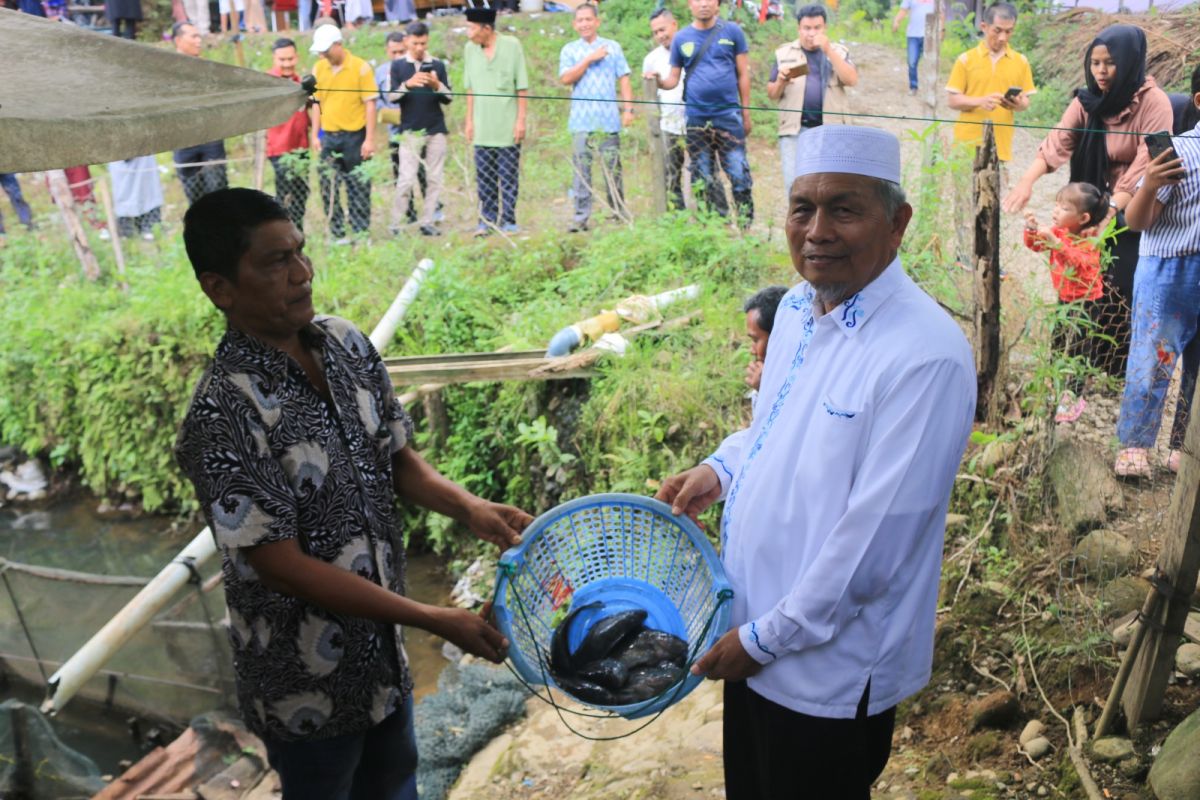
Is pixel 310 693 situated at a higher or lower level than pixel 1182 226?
lower

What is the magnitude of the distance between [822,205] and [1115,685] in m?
1.93

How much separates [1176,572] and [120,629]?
380cm

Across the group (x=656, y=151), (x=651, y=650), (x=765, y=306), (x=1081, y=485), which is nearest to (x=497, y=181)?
(x=656, y=151)

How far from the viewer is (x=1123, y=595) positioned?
144 inches

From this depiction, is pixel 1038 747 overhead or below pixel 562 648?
below

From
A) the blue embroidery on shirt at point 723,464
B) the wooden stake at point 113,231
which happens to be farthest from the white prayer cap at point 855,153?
the wooden stake at point 113,231

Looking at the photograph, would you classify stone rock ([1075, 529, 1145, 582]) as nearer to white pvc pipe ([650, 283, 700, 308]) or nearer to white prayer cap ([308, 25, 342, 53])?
white pvc pipe ([650, 283, 700, 308])

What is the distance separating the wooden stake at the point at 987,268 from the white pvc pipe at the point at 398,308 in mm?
3481

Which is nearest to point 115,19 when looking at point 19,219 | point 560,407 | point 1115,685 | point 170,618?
point 19,219

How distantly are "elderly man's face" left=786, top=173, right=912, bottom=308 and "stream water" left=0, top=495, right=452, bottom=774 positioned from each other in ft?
16.7

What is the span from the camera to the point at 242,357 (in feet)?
7.18

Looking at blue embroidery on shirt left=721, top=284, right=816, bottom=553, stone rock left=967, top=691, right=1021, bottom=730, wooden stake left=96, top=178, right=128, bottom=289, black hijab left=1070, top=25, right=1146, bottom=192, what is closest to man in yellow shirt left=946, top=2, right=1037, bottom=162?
black hijab left=1070, top=25, right=1146, bottom=192

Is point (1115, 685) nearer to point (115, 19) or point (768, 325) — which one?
point (768, 325)

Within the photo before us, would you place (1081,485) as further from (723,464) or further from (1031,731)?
(723,464)
